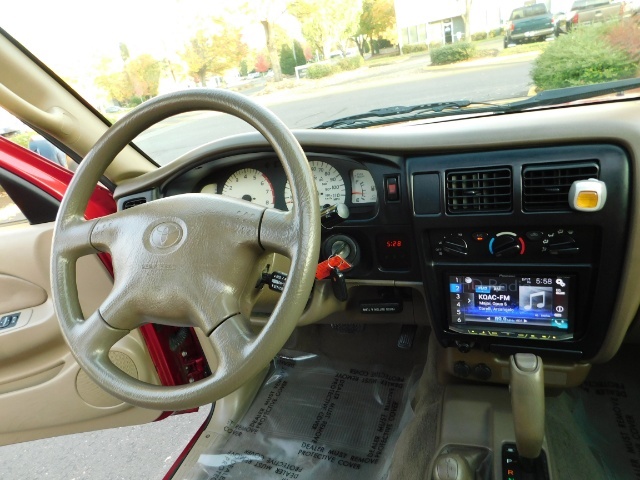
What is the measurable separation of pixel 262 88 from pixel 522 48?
777 mm

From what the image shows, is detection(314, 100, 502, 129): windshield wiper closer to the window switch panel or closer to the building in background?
the building in background

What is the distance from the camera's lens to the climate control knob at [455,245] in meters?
1.37

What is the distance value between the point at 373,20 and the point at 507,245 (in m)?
0.78

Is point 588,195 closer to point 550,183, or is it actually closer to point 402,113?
point 550,183

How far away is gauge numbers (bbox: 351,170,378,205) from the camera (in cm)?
147

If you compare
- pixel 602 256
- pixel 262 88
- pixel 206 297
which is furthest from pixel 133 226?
pixel 602 256

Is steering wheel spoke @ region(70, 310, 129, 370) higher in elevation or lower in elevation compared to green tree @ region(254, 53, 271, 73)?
lower

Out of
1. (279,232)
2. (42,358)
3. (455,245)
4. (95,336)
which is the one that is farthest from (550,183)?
(42,358)

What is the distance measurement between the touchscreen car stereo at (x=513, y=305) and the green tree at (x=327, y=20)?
2.62 feet

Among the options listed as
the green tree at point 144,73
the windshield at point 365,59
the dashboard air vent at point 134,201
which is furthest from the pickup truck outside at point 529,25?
the dashboard air vent at point 134,201

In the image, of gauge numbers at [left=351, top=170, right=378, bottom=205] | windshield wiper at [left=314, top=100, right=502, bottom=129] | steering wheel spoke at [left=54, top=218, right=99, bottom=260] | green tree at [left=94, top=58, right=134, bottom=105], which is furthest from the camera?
green tree at [left=94, top=58, right=134, bottom=105]

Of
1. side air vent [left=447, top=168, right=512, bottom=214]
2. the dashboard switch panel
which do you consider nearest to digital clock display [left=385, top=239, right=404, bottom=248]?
the dashboard switch panel

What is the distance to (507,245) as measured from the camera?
1.30 metres

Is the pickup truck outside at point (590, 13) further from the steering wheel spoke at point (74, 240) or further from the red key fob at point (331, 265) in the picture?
the steering wheel spoke at point (74, 240)
